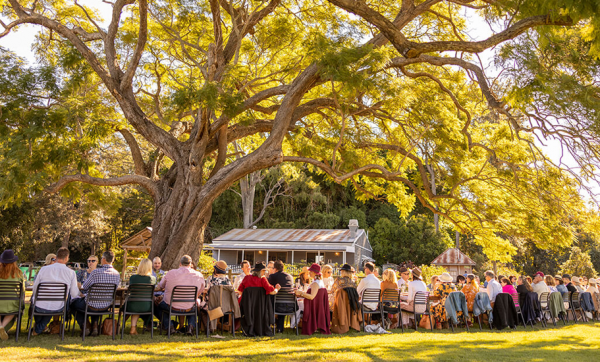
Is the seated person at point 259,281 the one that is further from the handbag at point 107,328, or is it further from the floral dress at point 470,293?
the floral dress at point 470,293

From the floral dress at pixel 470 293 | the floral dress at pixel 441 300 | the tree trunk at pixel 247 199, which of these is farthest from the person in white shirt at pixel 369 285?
the tree trunk at pixel 247 199

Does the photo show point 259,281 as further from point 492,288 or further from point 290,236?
point 290,236

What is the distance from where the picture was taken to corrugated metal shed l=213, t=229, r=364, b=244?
28375mm

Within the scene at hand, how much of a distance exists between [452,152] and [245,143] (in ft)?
33.6

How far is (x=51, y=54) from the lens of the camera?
15336mm

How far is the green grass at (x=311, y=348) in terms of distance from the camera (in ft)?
19.3

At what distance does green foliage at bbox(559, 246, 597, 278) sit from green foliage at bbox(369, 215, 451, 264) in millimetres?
8238

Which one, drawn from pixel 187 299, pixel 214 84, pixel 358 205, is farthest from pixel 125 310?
pixel 358 205

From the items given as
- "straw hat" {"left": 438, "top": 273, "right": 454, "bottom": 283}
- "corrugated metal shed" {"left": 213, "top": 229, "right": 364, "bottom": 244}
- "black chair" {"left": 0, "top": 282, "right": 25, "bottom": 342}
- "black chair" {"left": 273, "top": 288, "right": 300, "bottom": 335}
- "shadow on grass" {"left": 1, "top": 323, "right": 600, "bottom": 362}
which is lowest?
"shadow on grass" {"left": 1, "top": 323, "right": 600, "bottom": 362}

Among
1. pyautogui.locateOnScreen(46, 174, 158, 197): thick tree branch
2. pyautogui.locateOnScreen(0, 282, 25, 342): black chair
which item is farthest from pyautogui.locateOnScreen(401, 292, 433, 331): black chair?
pyautogui.locateOnScreen(46, 174, 158, 197): thick tree branch

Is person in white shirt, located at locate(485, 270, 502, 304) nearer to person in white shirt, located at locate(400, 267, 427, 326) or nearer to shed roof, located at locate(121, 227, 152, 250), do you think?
person in white shirt, located at locate(400, 267, 427, 326)

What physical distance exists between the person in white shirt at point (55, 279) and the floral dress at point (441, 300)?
7592mm

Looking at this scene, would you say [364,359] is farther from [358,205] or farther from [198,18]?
[358,205]

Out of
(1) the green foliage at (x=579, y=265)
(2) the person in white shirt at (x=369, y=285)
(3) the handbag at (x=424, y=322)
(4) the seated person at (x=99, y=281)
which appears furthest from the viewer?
(1) the green foliage at (x=579, y=265)
